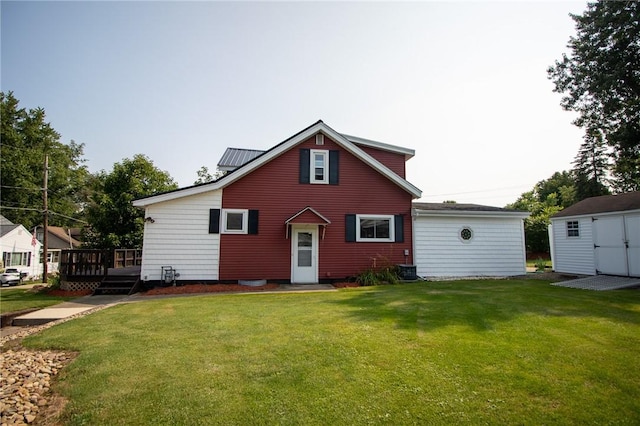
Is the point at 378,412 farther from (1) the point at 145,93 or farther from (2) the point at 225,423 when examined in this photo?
(1) the point at 145,93

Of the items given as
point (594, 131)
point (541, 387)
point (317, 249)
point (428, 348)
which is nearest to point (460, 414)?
point (541, 387)

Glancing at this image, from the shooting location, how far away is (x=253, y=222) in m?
12.9

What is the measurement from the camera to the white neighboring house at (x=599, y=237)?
12469 millimetres

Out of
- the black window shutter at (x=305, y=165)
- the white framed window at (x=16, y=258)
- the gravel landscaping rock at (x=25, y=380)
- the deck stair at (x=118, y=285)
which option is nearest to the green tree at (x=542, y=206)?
the black window shutter at (x=305, y=165)

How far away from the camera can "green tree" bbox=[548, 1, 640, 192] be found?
12.1 m

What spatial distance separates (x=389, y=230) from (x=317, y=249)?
3.47 m

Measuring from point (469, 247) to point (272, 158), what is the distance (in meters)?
10.1

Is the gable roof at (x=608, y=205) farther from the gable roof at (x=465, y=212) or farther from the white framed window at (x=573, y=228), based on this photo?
the gable roof at (x=465, y=212)

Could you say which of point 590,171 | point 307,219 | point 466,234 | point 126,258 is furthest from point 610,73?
point 590,171

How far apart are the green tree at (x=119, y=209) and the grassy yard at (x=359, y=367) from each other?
19.1m

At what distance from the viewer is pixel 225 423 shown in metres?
2.82

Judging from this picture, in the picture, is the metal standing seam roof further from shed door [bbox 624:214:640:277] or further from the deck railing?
shed door [bbox 624:214:640:277]

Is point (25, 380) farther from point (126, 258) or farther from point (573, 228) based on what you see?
point (573, 228)

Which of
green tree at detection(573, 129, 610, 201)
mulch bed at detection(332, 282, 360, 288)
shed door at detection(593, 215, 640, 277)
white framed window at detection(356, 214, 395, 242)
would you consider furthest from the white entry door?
green tree at detection(573, 129, 610, 201)
